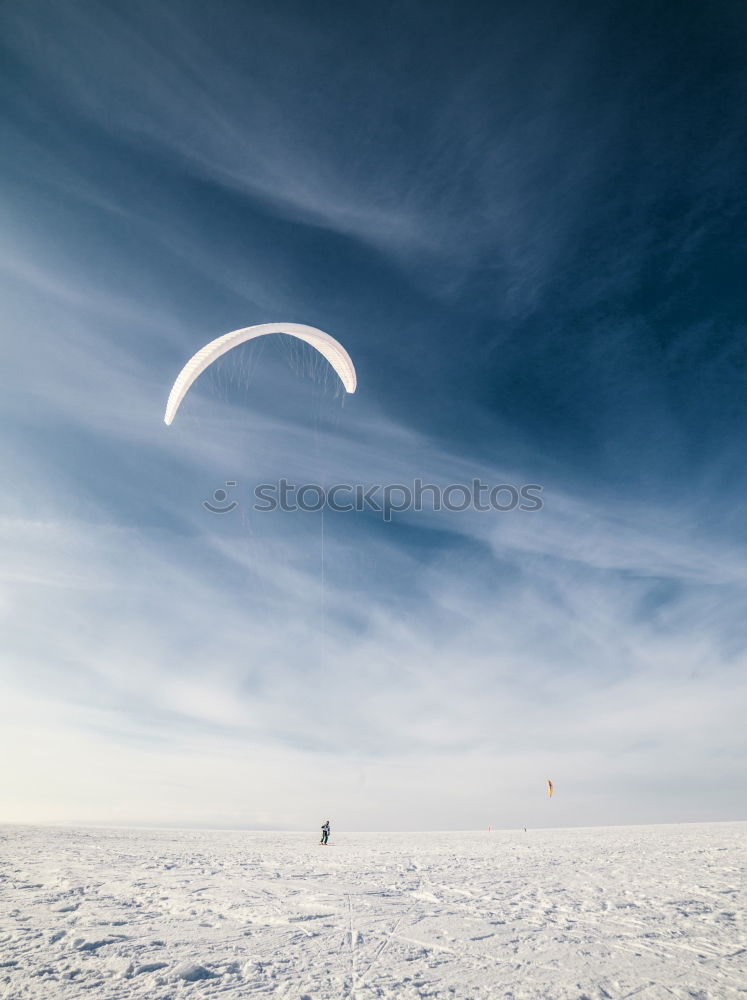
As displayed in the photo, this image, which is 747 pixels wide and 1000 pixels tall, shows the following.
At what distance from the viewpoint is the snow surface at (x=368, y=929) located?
649cm

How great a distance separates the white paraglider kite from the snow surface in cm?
1770

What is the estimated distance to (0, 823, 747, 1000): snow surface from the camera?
6.49 meters

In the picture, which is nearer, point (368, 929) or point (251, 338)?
point (368, 929)

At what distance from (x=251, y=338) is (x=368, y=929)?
857 inches

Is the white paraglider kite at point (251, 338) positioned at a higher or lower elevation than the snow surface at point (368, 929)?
higher

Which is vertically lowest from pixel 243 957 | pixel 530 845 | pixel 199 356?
pixel 530 845

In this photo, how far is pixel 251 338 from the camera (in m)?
22.7

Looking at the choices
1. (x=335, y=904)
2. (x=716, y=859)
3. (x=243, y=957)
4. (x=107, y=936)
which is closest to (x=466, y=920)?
(x=335, y=904)

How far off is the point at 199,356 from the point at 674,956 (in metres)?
22.9

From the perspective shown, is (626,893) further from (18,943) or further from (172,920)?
(18,943)

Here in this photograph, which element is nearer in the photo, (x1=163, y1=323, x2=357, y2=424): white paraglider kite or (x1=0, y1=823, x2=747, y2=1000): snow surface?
(x1=0, y1=823, x2=747, y2=1000): snow surface

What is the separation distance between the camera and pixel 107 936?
812 centimetres

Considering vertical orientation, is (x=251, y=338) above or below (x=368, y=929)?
above

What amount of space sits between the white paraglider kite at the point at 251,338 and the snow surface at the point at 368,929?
17.7 meters
